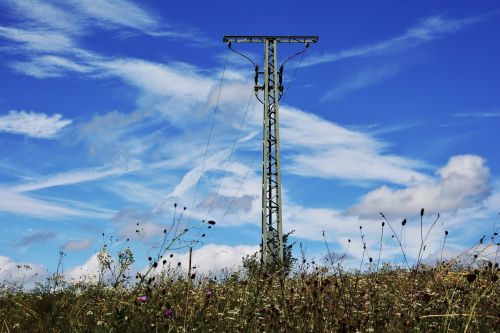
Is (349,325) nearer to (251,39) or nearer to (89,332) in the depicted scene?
(89,332)

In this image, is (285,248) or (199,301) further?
(285,248)

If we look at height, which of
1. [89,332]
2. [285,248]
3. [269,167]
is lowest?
[89,332]

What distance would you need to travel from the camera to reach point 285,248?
850 inches

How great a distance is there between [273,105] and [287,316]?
1389 cm

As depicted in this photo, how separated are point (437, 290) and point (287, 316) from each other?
2785mm

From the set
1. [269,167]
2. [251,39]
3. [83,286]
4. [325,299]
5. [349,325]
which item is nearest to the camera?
[349,325]

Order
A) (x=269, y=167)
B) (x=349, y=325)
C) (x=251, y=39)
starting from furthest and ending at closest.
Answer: (x=251, y=39) < (x=269, y=167) < (x=349, y=325)

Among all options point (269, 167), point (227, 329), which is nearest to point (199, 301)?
point (227, 329)

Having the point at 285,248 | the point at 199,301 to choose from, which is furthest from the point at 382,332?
the point at 285,248

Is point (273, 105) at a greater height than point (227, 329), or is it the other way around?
point (273, 105)

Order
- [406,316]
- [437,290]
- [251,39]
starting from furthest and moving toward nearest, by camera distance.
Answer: [251,39], [437,290], [406,316]

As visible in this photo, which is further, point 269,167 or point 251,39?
point 251,39

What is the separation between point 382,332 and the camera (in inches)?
248

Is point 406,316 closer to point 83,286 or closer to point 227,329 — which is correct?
point 227,329
